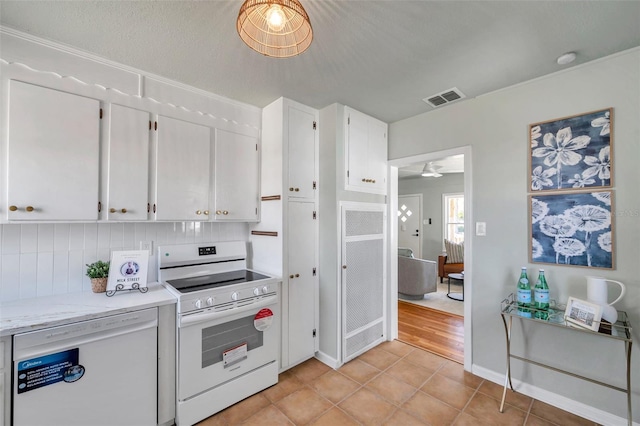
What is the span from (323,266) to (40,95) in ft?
7.84

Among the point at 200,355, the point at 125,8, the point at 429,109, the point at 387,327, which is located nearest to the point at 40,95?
the point at 125,8

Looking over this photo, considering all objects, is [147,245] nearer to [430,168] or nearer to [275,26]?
[275,26]

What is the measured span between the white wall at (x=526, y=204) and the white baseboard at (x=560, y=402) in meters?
0.03

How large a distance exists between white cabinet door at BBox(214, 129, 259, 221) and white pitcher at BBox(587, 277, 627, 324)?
262 centimetres

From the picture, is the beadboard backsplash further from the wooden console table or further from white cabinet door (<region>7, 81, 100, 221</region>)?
the wooden console table

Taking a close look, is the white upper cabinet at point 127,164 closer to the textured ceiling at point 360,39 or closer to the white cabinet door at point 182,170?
the white cabinet door at point 182,170

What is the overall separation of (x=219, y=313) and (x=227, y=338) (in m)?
0.24

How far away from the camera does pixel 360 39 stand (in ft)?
5.55

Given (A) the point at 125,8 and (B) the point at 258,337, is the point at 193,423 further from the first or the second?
(A) the point at 125,8

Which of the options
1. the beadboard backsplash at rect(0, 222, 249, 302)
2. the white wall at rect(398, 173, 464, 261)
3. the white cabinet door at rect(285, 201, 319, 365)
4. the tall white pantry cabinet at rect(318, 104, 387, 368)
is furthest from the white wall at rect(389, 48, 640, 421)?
the white wall at rect(398, 173, 464, 261)

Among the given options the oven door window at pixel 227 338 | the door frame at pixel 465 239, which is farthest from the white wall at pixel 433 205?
the oven door window at pixel 227 338

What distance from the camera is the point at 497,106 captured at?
2357 mm

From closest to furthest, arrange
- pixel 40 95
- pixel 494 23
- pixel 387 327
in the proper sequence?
pixel 494 23 < pixel 40 95 < pixel 387 327

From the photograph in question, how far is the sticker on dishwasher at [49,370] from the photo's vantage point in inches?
54.9
